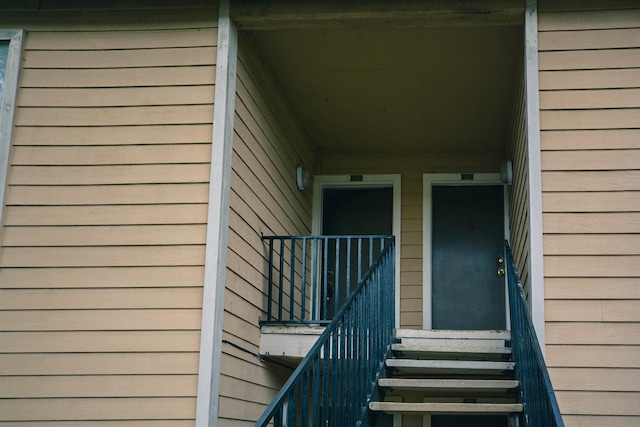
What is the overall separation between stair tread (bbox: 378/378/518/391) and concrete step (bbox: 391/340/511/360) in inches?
20.5

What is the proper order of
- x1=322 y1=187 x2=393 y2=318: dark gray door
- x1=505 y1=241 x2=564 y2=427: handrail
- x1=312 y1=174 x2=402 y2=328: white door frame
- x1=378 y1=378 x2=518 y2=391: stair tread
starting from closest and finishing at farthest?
1. x1=505 y1=241 x2=564 y2=427: handrail
2. x1=378 y1=378 x2=518 y2=391: stair tread
3. x1=312 y1=174 x2=402 y2=328: white door frame
4. x1=322 y1=187 x2=393 y2=318: dark gray door

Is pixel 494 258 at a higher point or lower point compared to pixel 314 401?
higher

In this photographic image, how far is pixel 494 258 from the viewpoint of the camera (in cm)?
834

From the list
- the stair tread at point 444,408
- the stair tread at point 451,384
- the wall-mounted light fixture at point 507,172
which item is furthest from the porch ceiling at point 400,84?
the stair tread at point 444,408

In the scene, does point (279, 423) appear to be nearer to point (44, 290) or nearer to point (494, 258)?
point (44, 290)

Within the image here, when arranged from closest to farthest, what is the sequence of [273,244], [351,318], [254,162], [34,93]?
[351,318], [34,93], [254,162], [273,244]

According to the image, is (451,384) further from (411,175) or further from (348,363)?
(411,175)

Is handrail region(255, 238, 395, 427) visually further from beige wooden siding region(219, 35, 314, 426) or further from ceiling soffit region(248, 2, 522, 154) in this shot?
ceiling soffit region(248, 2, 522, 154)

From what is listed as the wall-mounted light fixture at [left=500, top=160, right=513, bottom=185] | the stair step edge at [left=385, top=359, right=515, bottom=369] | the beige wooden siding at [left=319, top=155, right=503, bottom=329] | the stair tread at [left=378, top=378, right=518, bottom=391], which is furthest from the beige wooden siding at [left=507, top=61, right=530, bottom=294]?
the beige wooden siding at [left=319, top=155, right=503, bottom=329]

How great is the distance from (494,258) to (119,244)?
412 centimetres

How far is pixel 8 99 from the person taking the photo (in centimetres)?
570

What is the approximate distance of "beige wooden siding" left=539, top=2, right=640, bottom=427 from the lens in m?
5.02

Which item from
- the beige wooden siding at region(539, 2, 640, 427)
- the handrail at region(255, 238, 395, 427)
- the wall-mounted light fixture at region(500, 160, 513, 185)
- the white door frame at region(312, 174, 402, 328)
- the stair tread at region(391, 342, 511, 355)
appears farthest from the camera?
the white door frame at region(312, 174, 402, 328)

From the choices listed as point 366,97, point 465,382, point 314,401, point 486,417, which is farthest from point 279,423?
point 486,417
